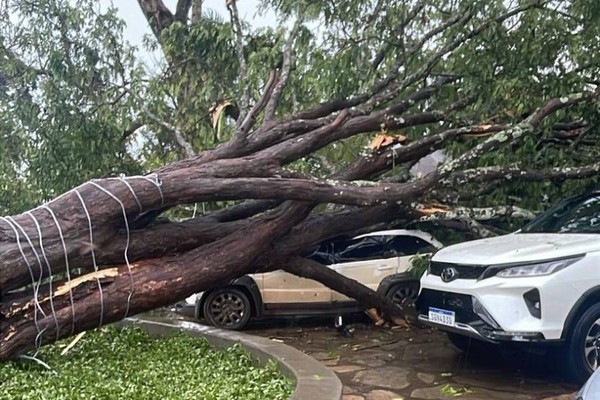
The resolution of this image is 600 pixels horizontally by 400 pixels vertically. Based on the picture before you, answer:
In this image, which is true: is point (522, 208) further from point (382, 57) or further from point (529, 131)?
point (382, 57)

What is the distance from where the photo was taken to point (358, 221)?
26.7 ft

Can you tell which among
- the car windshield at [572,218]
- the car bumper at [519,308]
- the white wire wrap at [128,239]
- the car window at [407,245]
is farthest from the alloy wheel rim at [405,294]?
the white wire wrap at [128,239]

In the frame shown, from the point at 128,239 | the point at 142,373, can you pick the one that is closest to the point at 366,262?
the point at 128,239

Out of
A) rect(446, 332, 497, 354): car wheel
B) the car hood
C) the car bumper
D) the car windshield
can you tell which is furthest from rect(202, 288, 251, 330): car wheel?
the car bumper

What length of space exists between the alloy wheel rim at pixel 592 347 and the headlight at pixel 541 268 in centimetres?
55

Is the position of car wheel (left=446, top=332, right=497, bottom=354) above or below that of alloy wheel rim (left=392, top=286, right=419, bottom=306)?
below

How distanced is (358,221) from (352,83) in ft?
5.55

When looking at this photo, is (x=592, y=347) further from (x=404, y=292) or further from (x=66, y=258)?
(x=66, y=258)

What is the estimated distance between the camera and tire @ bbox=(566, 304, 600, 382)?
18.7 ft

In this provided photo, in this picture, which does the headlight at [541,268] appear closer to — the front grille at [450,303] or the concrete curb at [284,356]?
the front grille at [450,303]

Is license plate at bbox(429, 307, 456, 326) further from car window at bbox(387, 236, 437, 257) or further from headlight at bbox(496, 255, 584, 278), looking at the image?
car window at bbox(387, 236, 437, 257)

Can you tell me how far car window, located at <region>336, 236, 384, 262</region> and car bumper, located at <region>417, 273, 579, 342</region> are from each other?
4111 mm

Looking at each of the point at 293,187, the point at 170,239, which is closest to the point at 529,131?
the point at 293,187

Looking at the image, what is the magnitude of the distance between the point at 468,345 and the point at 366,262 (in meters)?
2.92
